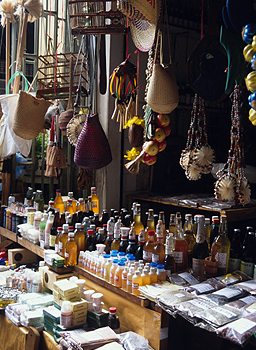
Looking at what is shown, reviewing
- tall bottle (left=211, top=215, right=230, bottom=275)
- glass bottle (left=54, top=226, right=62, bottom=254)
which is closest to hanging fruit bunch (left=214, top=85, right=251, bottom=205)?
tall bottle (left=211, top=215, right=230, bottom=275)

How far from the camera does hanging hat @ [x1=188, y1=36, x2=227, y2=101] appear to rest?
7.46ft

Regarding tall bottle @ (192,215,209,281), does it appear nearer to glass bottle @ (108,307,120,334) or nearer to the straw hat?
glass bottle @ (108,307,120,334)

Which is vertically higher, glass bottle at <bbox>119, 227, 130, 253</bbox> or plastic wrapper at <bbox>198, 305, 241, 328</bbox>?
glass bottle at <bbox>119, 227, 130, 253</bbox>

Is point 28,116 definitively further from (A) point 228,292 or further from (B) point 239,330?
(B) point 239,330

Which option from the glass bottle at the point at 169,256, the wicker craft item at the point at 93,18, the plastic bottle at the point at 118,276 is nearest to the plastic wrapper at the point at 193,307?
the glass bottle at the point at 169,256

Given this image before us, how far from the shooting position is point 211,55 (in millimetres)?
2289

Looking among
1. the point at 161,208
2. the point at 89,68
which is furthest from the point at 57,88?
the point at 161,208

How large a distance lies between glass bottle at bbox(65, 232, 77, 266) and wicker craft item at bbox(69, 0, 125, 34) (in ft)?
4.36

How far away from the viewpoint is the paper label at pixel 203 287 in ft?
6.30

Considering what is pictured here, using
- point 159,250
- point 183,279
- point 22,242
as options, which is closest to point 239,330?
point 183,279

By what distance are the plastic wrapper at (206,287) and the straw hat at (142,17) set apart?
1.36 m

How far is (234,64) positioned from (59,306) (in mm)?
1555

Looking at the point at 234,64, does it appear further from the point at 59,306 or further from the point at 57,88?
the point at 57,88

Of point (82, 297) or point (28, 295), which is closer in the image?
point (82, 297)
